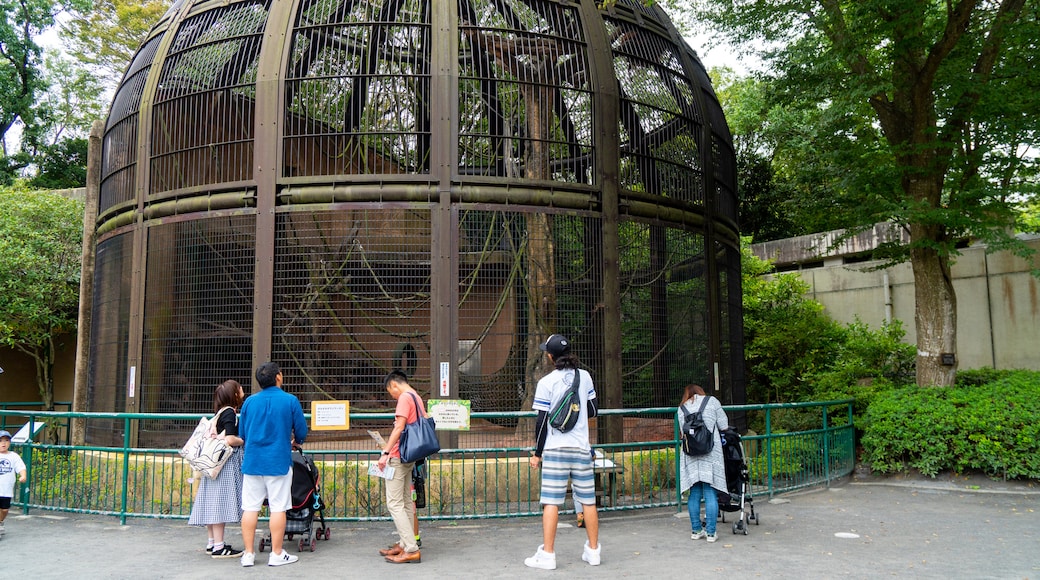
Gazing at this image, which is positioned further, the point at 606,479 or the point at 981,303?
the point at 981,303

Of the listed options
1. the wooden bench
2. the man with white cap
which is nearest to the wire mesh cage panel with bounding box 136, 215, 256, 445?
the wooden bench

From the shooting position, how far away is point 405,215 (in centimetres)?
983

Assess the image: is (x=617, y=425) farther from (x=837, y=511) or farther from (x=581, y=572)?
(x=581, y=572)

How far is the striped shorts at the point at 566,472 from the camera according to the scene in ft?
19.2

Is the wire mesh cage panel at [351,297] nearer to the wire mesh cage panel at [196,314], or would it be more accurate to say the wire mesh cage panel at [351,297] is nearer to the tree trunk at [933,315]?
the wire mesh cage panel at [196,314]

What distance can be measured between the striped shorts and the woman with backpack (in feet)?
4.62

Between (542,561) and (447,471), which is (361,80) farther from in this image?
(542,561)

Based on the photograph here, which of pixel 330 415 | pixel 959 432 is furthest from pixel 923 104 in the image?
pixel 330 415

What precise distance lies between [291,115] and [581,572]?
734cm

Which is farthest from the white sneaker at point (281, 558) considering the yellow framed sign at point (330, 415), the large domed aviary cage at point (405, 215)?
the large domed aviary cage at point (405, 215)

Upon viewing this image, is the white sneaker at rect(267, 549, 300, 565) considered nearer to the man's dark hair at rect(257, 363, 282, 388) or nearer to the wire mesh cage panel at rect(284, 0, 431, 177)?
A: the man's dark hair at rect(257, 363, 282, 388)

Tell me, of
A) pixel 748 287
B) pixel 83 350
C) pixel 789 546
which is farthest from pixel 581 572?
pixel 748 287

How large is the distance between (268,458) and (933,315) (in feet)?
34.8

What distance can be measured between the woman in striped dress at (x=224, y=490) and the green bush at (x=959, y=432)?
861 cm
